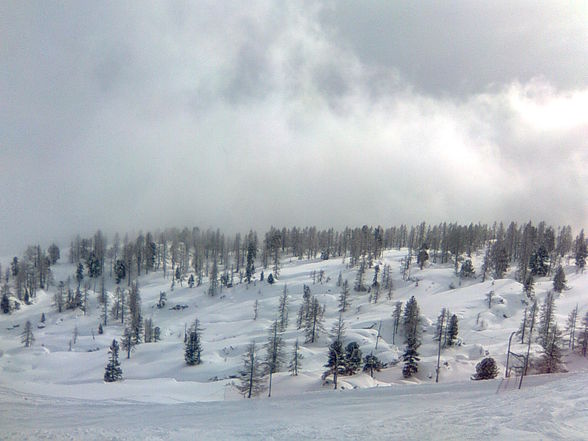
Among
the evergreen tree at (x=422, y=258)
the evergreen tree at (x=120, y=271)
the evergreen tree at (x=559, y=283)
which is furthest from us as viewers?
the evergreen tree at (x=120, y=271)

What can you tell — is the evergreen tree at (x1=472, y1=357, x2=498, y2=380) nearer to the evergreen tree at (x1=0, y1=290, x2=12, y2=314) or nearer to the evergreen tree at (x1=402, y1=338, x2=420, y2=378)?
the evergreen tree at (x1=402, y1=338, x2=420, y2=378)

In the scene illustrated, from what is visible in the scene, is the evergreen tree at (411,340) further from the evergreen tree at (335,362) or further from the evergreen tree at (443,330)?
the evergreen tree at (335,362)

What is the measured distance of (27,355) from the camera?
67.6 metres

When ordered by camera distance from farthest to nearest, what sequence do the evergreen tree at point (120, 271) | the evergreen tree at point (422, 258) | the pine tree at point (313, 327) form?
the evergreen tree at point (120, 271), the evergreen tree at point (422, 258), the pine tree at point (313, 327)

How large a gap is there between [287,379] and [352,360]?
11.0m

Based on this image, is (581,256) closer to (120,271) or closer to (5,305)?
(120,271)

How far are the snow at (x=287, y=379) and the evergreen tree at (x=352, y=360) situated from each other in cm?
215

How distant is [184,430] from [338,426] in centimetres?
652

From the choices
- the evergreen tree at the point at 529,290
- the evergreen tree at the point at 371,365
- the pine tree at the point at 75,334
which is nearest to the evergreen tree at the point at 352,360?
the evergreen tree at the point at 371,365

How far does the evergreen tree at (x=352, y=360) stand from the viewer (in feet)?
164

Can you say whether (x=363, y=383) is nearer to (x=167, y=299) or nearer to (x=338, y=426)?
(x=338, y=426)

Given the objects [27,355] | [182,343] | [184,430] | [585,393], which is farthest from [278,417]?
[27,355]

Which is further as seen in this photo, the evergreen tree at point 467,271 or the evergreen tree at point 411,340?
the evergreen tree at point 467,271

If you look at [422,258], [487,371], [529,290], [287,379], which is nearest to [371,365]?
[287,379]
